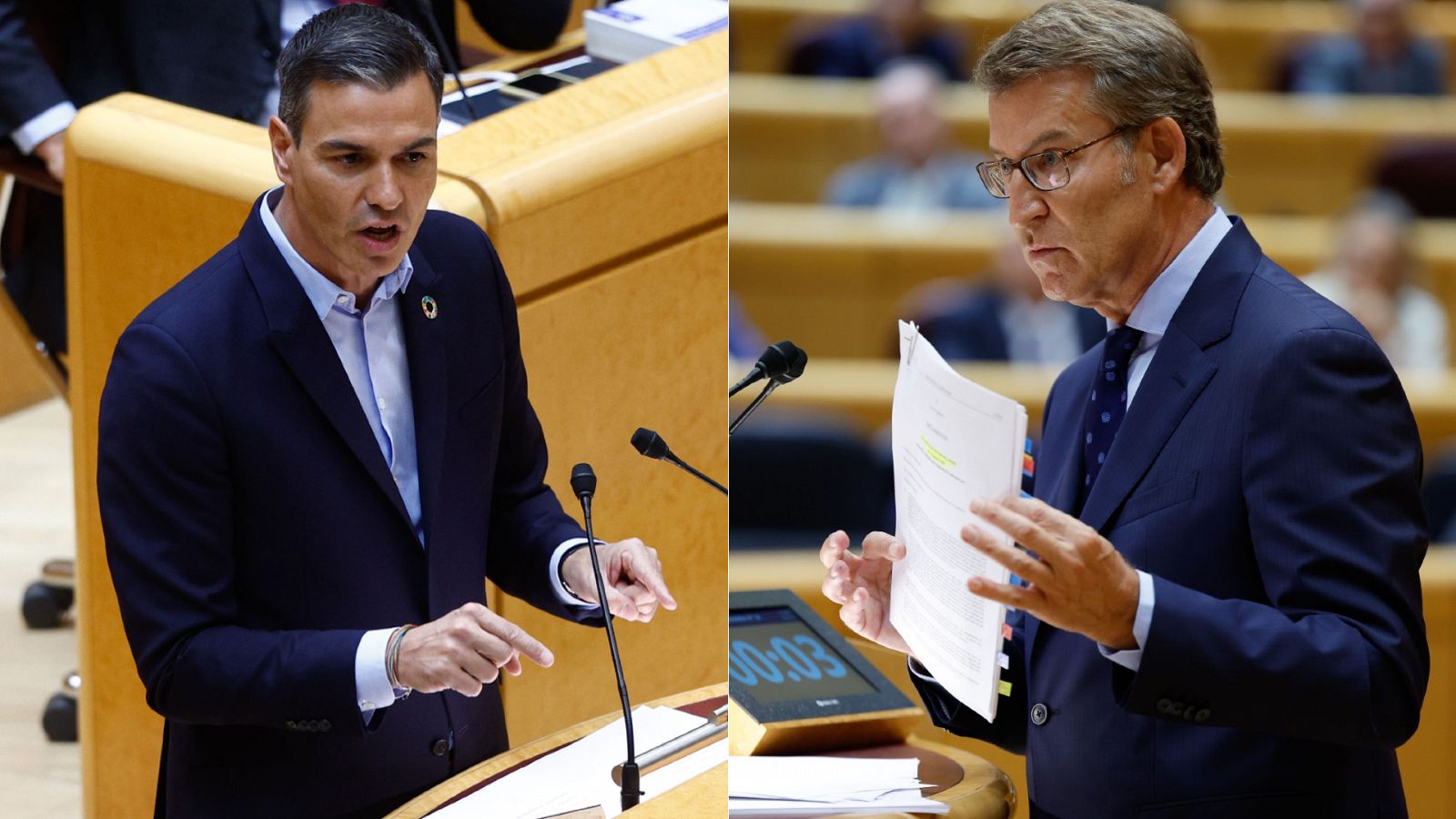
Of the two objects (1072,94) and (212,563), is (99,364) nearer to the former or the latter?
(212,563)

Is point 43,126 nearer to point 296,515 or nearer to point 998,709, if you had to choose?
point 296,515

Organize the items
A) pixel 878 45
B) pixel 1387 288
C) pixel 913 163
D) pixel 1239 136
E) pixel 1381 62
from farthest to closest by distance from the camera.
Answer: pixel 1381 62, pixel 1239 136, pixel 878 45, pixel 913 163, pixel 1387 288

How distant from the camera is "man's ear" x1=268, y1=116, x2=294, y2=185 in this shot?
102 cm

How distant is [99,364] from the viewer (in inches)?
47.3

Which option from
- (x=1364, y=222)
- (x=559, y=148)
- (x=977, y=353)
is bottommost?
(x=977, y=353)

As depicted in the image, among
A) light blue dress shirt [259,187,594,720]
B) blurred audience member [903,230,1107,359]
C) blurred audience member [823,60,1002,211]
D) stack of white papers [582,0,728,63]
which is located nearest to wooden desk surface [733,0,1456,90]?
blurred audience member [823,60,1002,211]

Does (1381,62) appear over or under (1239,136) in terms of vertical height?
over

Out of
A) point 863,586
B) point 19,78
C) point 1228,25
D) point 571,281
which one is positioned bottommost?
point 863,586

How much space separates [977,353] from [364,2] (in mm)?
2743

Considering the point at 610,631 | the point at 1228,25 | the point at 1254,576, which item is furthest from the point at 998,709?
the point at 1228,25

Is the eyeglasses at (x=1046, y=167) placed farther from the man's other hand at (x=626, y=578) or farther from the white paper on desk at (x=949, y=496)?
the man's other hand at (x=626, y=578)

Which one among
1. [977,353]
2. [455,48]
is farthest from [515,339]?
[977,353]

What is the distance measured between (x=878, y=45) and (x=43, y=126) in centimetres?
348

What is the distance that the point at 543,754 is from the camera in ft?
3.72
